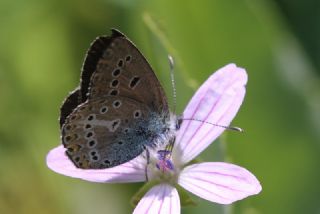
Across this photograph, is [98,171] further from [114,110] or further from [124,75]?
[124,75]

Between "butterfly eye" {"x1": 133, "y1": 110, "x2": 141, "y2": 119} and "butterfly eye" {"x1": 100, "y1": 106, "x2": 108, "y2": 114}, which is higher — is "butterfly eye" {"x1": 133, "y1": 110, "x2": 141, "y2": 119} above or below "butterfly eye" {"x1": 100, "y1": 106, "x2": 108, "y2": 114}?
below

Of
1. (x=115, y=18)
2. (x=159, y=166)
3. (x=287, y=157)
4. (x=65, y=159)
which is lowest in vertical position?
(x=287, y=157)

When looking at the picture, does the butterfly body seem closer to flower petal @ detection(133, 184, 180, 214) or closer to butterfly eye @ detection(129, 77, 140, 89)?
butterfly eye @ detection(129, 77, 140, 89)

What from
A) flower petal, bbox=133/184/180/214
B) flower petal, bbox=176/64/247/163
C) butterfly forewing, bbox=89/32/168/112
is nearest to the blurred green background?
flower petal, bbox=176/64/247/163

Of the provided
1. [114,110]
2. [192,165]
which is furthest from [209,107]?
[114,110]

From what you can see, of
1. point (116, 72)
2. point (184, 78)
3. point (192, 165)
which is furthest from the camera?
point (184, 78)

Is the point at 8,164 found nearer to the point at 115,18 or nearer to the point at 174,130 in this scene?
the point at 115,18

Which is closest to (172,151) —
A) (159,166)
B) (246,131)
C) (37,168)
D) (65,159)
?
(159,166)
